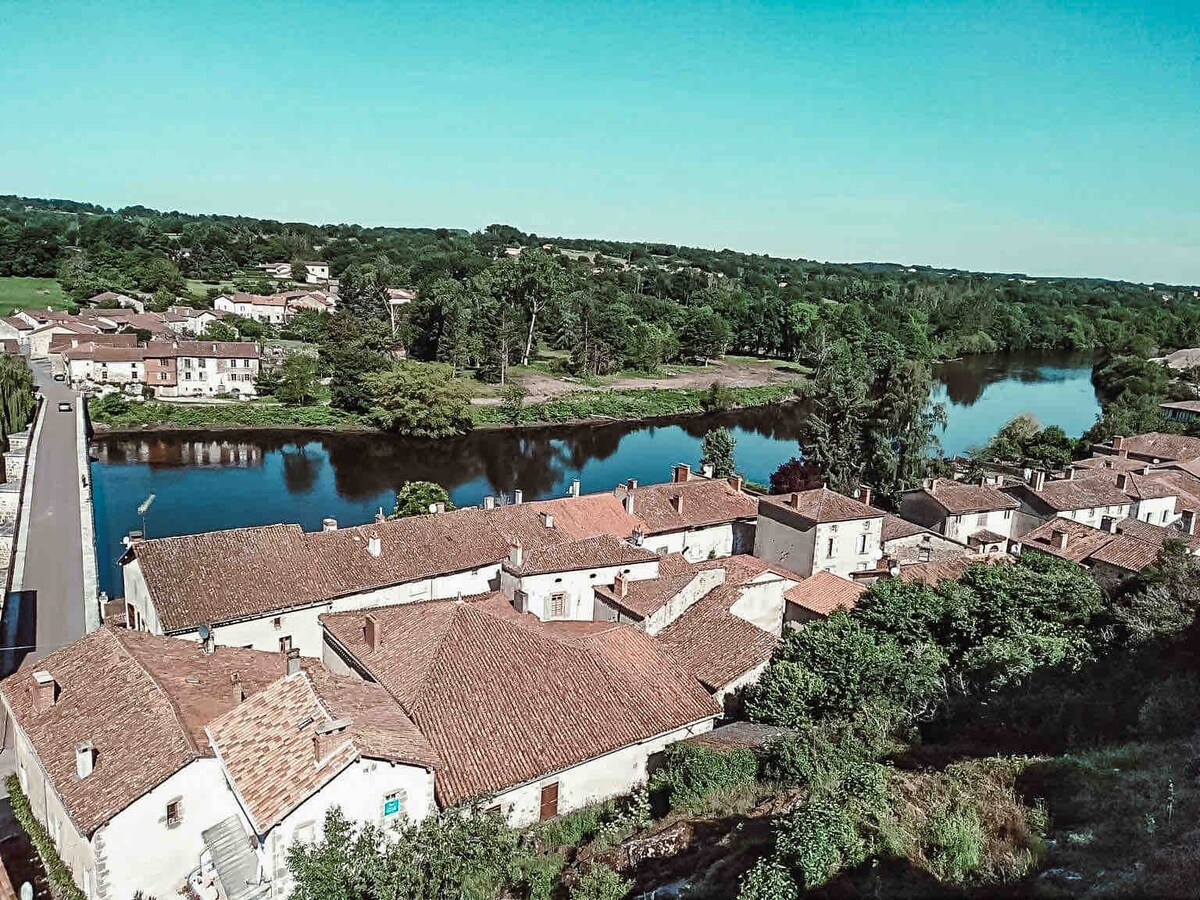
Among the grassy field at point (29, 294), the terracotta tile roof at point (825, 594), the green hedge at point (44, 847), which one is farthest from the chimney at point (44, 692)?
the grassy field at point (29, 294)

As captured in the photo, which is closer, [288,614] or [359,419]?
[288,614]

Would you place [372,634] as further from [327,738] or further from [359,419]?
[359,419]

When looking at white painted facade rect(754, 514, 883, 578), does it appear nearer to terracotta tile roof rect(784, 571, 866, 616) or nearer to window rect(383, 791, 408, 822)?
terracotta tile roof rect(784, 571, 866, 616)

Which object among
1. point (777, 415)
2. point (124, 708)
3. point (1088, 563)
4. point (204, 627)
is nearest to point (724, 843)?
point (124, 708)

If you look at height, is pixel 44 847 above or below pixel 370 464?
above

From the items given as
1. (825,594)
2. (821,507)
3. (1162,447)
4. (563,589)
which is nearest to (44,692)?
(563,589)

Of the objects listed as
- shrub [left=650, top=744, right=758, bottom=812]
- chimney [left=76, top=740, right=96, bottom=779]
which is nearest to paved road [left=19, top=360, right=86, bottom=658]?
chimney [left=76, top=740, right=96, bottom=779]

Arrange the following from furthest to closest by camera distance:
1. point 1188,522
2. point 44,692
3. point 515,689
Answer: point 1188,522, point 515,689, point 44,692
